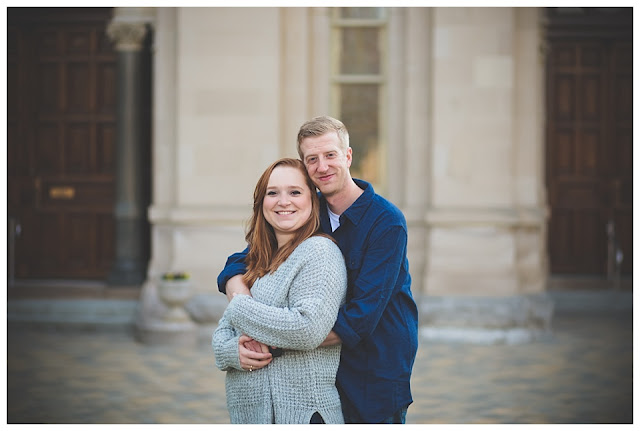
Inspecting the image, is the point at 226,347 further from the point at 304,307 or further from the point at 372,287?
the point at 372,287

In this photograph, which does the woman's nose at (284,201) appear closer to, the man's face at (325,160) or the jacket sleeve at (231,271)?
the man's face at (325,160)

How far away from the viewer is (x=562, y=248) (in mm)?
10141

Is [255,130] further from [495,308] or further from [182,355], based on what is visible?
[495,308]

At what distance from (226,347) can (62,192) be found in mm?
7525

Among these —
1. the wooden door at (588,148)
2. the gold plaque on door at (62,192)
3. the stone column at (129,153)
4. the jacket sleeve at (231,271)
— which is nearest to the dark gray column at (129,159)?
the stone column at (129,153)

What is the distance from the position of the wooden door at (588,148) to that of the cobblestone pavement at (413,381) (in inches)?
75.4

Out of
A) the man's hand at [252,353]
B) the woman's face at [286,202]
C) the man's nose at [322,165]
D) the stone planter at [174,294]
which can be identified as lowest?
the stone planter at [174,294]

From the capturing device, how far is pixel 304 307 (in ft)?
8.38

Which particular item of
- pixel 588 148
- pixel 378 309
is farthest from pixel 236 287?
pixel 588 148

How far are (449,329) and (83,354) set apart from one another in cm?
345

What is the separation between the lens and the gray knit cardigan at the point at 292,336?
8.44ft

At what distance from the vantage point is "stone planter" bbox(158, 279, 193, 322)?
25.0 feet

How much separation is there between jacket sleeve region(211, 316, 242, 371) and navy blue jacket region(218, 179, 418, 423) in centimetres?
20

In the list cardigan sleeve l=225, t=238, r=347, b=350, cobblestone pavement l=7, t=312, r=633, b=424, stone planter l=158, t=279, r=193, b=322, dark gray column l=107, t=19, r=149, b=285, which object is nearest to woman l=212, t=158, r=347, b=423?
cardigan sleeve l=225, t=238, r=347, b=350
